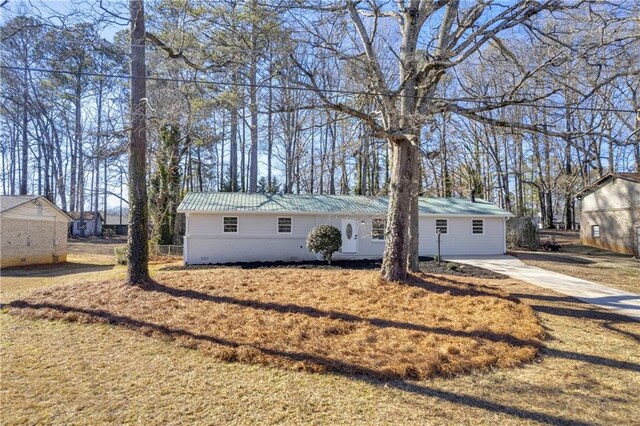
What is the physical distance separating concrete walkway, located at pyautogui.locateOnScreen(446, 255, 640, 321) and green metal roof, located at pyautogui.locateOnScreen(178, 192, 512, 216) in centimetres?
468

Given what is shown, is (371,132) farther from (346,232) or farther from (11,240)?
(11,240)

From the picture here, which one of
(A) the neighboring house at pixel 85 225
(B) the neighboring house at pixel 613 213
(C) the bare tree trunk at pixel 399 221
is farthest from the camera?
(A) the neighboring house at pixel 85 225

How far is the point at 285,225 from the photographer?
16469 millimetres

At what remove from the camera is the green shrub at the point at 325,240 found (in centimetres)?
1434

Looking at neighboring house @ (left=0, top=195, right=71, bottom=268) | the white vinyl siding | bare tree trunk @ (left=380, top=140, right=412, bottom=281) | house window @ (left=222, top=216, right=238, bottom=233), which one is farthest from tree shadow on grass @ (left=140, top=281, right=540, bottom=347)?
neighboring house @ (left=0, top=195, right=71, bottom=268)

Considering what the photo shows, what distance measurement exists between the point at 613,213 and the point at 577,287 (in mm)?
14329

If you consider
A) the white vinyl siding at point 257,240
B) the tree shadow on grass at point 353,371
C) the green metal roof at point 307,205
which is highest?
the green metal roof at point 307,205

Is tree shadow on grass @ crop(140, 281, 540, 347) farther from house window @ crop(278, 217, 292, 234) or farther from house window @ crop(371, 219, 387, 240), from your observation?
house window @ crop(371, 219, 387, 240)

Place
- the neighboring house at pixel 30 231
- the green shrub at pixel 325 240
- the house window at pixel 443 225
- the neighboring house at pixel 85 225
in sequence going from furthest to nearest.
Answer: the neighboring house at pixel 85 225
the house window at pixel 443 225
the neighboring house at pixel 30 231
the green shrub at pixel 325 240

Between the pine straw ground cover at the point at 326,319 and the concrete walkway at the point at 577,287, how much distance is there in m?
2.04

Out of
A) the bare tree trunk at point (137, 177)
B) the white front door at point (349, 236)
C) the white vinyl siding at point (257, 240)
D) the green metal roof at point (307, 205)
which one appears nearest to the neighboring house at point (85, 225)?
the green metal roof at point (307, 205)

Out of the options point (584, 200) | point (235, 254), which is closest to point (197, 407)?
point (235, 254)

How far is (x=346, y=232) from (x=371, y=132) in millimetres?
9127

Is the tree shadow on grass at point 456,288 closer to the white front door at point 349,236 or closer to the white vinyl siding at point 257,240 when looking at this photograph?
the white vinyl siding at point 257,240
